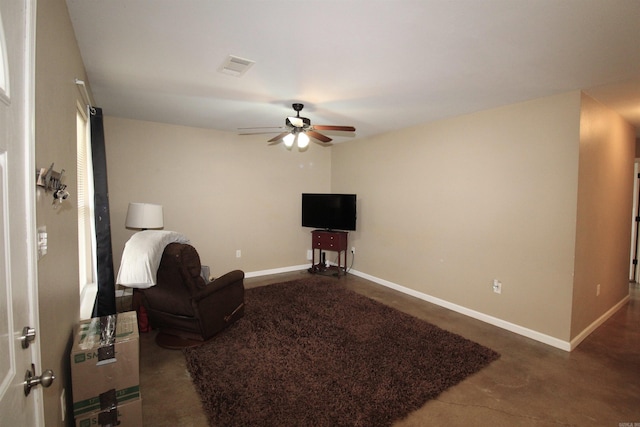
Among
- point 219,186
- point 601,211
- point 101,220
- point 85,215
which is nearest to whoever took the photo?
point 101,220

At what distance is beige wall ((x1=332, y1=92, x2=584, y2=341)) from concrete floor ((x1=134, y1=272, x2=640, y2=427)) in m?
0.37

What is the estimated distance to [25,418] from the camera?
0.89 m

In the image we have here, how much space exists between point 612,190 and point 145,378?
5001mm

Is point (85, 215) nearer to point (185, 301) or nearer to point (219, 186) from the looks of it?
point (185, 301)

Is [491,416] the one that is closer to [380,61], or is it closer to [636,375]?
[636,375]

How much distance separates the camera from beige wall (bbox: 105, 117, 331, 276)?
397 cm

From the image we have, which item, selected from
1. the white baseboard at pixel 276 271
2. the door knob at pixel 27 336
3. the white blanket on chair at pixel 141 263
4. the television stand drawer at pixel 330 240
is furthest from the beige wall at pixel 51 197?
the television stand drawer at pixel 330 240

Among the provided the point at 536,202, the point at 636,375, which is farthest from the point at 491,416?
the point at 536,202

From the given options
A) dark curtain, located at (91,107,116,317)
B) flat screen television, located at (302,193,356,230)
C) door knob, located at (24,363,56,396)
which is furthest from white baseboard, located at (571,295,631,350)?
dark curtain, located at (91,107,116,317)

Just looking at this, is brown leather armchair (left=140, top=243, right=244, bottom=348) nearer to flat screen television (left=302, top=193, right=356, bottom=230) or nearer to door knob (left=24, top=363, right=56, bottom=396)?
door knob (left=24, top=363, right=56, bottom=396)

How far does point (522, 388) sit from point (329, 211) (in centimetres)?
355

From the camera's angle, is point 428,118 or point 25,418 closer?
point 25,418

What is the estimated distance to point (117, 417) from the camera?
168 centimetres

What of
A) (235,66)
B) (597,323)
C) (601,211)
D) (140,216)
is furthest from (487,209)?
(140,216)
